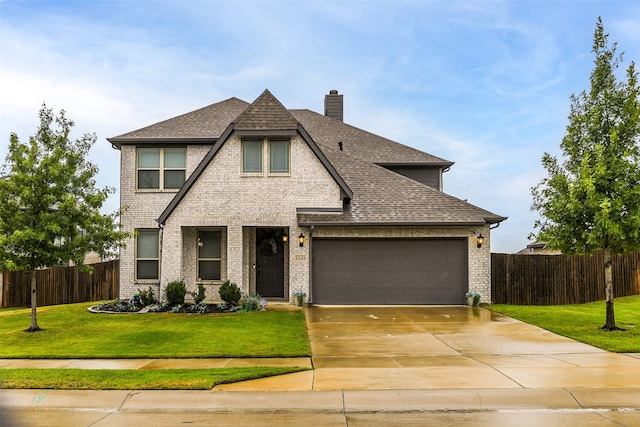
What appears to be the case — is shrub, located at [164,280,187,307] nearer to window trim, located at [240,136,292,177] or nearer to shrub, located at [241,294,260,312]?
shrub, located at [241,294,260,312]

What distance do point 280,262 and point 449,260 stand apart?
6.45 m

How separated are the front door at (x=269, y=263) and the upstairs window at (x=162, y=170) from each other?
3879 mm

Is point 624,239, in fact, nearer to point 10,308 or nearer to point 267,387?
point 267,387

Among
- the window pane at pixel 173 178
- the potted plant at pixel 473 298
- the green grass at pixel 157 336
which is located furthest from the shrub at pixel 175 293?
the potted plant at pixel 473 298

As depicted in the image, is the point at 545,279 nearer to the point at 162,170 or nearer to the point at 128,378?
the point at 162,170

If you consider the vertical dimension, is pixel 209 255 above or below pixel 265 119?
below

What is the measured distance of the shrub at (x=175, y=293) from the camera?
1800 cm

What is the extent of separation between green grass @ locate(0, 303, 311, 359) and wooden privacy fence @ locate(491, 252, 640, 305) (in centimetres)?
912

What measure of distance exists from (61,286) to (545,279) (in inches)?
820

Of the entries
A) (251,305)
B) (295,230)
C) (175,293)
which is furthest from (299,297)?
(175,293)

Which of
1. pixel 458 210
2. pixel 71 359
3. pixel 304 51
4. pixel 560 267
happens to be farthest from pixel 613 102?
pixel 71 359

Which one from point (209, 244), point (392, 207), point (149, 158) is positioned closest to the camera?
point (392, 207)

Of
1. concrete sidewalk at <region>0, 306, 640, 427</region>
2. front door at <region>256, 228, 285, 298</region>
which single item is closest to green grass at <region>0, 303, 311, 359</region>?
concrete sidewalk at <region>0, 306, 640, 427</region>

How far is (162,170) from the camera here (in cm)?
2080
